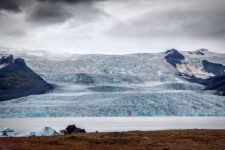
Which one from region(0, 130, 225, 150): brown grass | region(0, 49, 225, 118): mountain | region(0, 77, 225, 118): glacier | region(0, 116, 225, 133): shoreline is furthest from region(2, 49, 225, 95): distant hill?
region(0, 130, 225, 150): brown grass

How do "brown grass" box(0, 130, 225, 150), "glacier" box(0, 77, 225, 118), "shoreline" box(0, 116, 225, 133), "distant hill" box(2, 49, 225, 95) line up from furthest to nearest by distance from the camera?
"distant hill" box(2, 49, 225, 95) → "glacier" box(0, 77, 225, 118) → "shoreline" box(0, 116, 225, 133) → "brown grass" box(0, 130, 225, 150)

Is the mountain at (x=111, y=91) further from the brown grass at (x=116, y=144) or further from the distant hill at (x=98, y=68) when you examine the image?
the brown grass at (x=116, y=144)

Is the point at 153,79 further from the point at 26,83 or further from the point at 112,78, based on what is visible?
the point at 26,83

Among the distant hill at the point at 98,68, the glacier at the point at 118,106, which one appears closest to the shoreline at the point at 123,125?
the glacier at the point at 118,106

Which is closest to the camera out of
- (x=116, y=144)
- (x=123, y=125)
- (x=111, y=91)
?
(x=116, y=144)

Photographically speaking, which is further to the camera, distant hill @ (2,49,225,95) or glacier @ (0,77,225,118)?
distant hill @ (2,49,225,95)

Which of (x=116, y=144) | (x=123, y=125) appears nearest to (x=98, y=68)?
(x=123, y=125)

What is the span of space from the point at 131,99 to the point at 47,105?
73.6 ft

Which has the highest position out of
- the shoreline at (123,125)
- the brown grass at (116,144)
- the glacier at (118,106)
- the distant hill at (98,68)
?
the distant hill at (98,68)

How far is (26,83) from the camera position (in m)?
200

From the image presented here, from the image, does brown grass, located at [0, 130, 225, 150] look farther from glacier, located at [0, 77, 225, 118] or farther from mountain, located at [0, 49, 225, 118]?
mountain, located at [0, 49, 225, 118]

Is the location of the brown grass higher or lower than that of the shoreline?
higher

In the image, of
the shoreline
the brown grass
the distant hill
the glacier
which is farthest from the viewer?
the distant hill

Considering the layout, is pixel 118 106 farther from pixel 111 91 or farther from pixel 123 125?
pixel 111 91
